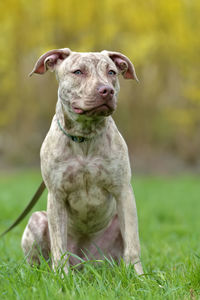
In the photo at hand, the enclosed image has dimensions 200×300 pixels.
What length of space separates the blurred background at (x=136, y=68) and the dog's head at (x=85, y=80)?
1218cm

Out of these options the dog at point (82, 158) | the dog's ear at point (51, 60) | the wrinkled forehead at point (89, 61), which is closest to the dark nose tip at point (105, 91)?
the dog at point (82, 158)

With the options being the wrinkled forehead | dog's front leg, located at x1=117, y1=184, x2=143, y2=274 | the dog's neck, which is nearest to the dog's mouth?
the dog's neck

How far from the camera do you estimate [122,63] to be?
360cm

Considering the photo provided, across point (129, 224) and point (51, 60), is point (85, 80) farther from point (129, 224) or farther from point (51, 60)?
point (129, 224)

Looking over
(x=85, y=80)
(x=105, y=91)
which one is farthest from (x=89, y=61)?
(x=105, y=91)

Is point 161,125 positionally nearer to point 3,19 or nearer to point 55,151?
point 3,19

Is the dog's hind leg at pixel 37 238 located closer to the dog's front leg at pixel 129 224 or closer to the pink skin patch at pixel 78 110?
the dog's front leg at pixel 129 224

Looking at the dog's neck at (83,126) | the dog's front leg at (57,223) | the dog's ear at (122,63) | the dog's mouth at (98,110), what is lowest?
the dog's front leg at (57,223)

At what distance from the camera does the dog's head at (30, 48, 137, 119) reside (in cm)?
310

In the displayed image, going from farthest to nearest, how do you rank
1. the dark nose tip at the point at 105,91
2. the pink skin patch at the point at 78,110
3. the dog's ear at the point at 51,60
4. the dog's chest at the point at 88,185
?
the dog's ear at the point at 51,60 → the dog's chest at the point at 88,185 → the pink skin patch at the point at 78,110 → the dark nose tip at the point at 105,91

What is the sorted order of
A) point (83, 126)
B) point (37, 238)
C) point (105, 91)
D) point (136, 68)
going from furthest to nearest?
point (136, 68), point (37, 238), point (83, 126), point (105, 91)

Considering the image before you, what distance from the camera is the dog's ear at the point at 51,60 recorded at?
3491 mm

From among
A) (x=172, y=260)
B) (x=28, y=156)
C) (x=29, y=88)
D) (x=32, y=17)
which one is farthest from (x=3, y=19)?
(x=172, y=260)

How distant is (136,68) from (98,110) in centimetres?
1508
